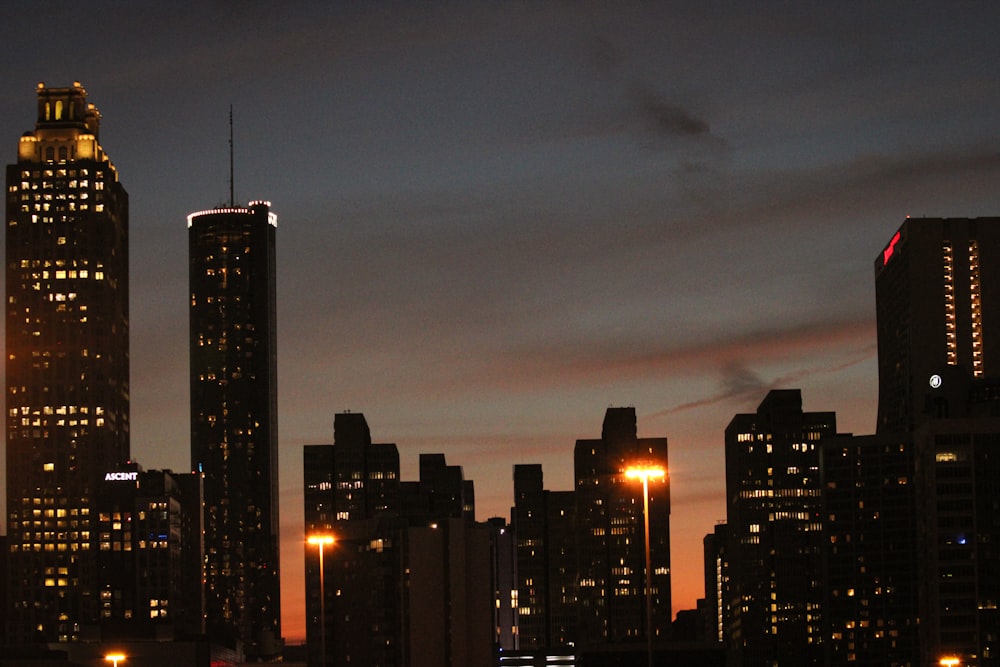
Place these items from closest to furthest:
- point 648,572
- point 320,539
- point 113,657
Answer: point 648,572 < point 320,539 < point 113,657

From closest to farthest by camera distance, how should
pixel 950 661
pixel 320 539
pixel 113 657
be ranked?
pixel 320 539
pixel 113 657
pixel 950 661

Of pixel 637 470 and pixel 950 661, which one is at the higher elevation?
pixel 637 470

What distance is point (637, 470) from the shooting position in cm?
13362

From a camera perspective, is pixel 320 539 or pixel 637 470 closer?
pixel 637 470

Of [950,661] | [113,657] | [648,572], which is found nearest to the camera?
[648,572]

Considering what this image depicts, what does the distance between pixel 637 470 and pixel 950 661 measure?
76.6 m

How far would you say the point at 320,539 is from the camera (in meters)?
164

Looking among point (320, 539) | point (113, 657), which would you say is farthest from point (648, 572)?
point (113, 657)

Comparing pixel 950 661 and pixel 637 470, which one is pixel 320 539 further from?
pixel 950 661

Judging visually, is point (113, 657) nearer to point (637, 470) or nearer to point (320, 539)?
point (320, 539)

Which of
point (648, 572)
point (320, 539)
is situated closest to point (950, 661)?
point (320, 539)

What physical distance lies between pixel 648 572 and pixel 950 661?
80367mm

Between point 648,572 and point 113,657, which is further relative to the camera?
point 113,657

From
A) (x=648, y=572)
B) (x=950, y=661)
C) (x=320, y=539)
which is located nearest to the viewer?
(x=648, y=572)
